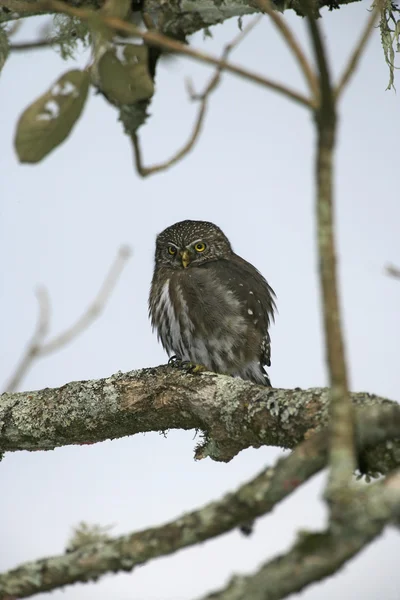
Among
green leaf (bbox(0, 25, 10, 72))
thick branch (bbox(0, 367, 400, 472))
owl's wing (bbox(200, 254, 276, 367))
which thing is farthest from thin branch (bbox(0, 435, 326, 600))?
Answer: owl's wing (bbox(200, 254, 276, 367))

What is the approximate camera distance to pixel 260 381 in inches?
197

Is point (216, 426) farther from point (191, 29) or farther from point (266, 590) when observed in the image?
point (266, 590)

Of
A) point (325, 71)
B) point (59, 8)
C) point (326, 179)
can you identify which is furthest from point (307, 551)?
point (59, 8)

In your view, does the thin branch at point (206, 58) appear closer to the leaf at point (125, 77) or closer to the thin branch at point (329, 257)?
the thin branch at point (329, 257)

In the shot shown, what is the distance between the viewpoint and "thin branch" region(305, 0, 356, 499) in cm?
108

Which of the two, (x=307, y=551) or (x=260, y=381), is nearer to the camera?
(x=307, y=551)

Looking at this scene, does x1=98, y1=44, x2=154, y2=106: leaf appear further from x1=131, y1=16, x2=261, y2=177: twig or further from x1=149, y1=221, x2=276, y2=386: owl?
x1=149, y1=221, x2=276, y2=386: owl

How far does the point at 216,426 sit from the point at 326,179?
220 centimetres

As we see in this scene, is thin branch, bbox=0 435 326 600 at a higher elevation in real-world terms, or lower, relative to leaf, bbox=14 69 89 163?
lower

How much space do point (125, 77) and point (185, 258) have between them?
3.81 m

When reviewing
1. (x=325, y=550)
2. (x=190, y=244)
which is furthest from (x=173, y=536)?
(x=190, y=244)

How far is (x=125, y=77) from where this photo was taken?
6.21 feet

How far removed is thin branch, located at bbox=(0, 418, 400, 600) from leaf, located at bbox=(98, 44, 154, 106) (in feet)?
2.97

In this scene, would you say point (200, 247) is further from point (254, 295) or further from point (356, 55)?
point (356, 55)
